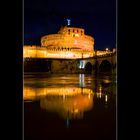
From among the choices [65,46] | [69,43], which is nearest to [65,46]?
[65,46]

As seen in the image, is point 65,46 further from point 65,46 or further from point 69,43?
point 69,43

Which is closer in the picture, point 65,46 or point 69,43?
point 65,46

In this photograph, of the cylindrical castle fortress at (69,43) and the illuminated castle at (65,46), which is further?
the cylindrical castle fortress at (69,43)

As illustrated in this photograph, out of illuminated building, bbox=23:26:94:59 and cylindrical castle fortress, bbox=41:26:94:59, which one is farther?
cylindrical castle fortress, bbox=41:26:94:59

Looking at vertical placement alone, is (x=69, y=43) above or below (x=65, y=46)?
above

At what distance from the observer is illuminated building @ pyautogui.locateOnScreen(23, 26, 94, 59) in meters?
33.1

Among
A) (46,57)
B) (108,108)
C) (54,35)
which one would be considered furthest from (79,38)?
(108,108)

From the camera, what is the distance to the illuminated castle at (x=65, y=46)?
3309 centimetres

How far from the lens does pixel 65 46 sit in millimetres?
39219

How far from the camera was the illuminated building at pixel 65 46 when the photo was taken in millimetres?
33062

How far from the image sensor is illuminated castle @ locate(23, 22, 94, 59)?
109 ft
